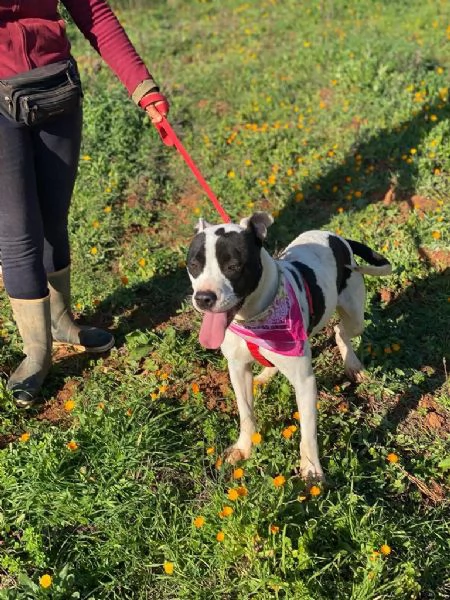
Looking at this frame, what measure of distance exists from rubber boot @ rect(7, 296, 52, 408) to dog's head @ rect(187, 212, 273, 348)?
1264 mm

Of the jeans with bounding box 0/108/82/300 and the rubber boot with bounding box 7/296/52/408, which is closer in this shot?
the jeans with bounding box 0/108/82/300

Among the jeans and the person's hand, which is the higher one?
the person's hand

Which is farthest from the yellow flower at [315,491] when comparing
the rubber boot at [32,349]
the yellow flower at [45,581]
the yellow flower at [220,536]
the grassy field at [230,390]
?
the rubber boot at [32,349]

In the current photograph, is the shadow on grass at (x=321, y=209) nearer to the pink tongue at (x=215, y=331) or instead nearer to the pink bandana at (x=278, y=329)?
the pink bandana at (x=278, y=329)

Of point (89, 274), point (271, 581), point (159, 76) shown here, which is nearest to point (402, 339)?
point (271, 581)

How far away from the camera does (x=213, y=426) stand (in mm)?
3090

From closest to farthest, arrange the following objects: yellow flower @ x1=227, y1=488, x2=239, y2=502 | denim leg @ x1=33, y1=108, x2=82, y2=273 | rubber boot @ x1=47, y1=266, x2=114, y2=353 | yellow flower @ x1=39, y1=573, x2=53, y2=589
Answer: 1. yellow flower @ x1=39, y1=573, x2=53, y2=589
2. yellow flower @ x1=227, y1=488, x2=239, y2=502
3. denim leg @ x1=33, y1=108, x2=82, y2=273
4. rubber boot @ x1=47, y1=266, x2=114, y2=353

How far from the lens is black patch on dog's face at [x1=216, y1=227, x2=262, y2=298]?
2463mm

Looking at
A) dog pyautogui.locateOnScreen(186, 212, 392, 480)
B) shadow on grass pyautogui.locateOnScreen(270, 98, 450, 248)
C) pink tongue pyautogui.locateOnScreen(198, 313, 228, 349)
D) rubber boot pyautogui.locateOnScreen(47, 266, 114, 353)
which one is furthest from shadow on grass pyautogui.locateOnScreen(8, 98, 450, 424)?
pink tongue pyautogui.locateOnScreen(198, 313, 228, 349)

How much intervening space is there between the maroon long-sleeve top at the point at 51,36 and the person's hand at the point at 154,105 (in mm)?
94

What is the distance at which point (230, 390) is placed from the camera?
343 centimetres

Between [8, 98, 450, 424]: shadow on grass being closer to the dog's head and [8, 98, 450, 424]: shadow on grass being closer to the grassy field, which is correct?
the grassy field

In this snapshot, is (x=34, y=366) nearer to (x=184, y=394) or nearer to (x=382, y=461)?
(x=184, y=394)

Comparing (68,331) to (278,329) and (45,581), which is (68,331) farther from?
(45,581)
